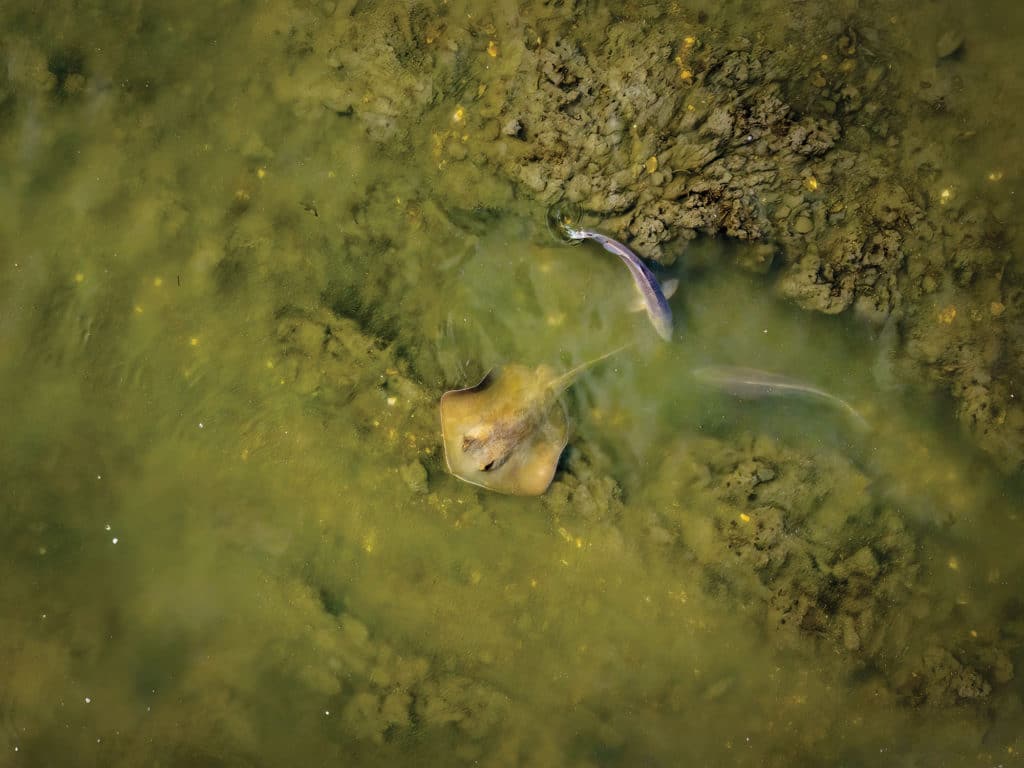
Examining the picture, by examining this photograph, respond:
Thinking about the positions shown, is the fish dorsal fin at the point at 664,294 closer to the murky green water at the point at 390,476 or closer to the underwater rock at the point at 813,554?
the murky green water at the point at 390,476

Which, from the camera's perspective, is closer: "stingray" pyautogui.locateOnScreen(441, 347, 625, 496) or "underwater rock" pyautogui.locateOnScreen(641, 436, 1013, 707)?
"stingray" pyautogui.locateOnScreen(441, 347, 625, 496)

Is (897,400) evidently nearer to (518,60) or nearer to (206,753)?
(518,60)

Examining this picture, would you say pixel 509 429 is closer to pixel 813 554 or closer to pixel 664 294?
pixel 664 294

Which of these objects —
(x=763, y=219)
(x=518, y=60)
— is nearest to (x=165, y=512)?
(x=518, y=60)

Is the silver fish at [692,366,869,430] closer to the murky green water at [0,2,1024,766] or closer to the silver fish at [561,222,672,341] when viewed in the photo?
the murky green water at [0,2,1024,766]

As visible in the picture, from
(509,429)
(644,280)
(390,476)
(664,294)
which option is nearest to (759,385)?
(664,294)

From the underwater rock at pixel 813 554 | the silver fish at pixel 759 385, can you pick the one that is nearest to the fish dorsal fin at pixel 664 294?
the silver fish at pixel 759 385

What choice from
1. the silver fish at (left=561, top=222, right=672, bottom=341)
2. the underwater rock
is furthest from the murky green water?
the silver fish at (left=561, top=222, right=672, bottom=341)
